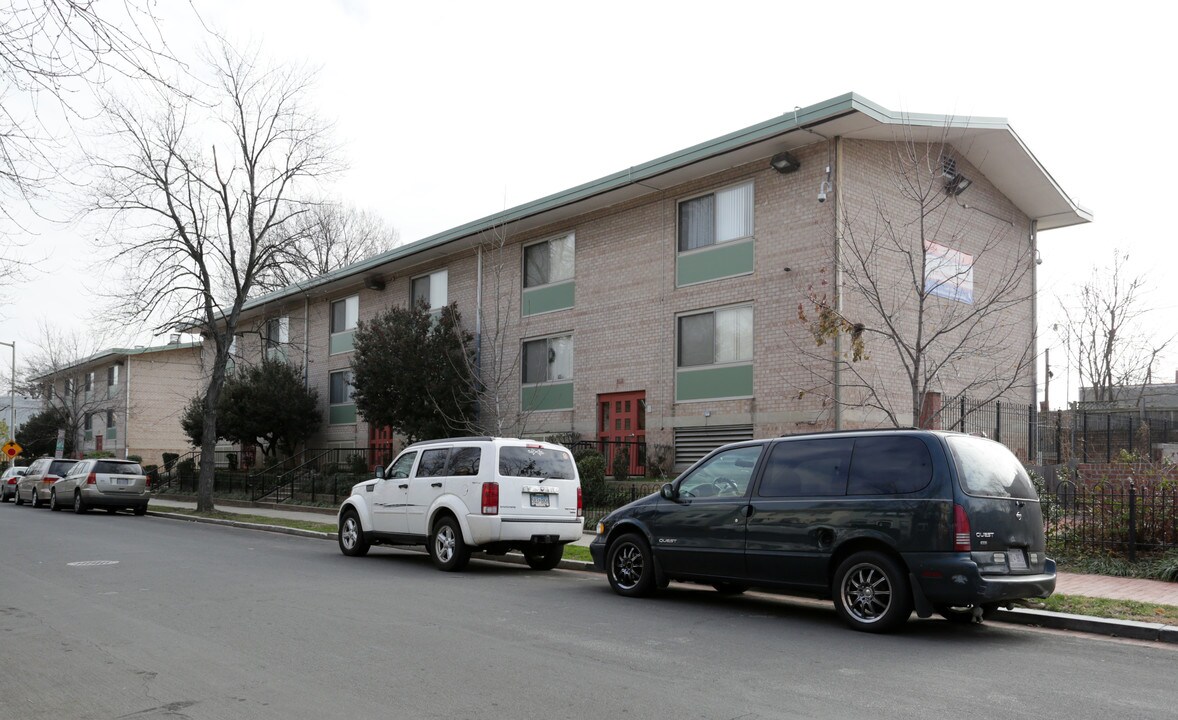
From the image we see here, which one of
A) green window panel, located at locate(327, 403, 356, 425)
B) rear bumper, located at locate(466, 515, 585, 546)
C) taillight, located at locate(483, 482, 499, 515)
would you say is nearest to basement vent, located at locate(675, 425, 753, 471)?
rear bumper, located at locate(466, 515, 585, 546)

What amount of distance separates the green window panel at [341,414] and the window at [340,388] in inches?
8.8

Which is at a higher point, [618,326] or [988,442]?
[618,326]

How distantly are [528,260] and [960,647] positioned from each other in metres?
21.1

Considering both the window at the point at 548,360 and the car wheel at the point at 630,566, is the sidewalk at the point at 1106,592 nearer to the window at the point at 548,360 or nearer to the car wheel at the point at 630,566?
the car wheel at the point at 630,566

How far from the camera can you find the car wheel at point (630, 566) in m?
10.7

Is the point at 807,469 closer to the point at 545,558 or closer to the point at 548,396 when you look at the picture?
the point at 545,558

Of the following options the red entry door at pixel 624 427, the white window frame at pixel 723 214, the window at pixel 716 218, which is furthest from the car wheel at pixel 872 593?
the red entry door at pixel 624 427

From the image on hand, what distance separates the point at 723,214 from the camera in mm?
22250

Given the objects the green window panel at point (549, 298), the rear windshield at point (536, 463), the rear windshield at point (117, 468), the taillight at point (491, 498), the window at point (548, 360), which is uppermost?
the green window panel at point (549, 298)

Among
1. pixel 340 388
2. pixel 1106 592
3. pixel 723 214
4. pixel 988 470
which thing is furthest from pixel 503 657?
pixel 340 388

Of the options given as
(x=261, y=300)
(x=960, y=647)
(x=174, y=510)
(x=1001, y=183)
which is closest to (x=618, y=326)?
(x=1001, y=183)

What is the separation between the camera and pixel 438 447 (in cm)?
1409

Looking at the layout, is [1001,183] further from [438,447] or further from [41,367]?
[41,367]

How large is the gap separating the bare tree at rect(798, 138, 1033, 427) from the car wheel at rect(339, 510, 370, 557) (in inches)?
357
